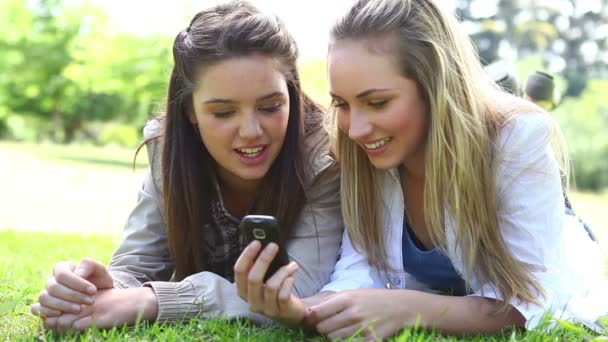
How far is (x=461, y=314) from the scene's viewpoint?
2691 millimetres

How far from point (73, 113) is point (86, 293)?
3656 centimetres

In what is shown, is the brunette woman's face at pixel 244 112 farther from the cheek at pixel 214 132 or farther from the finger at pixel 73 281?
the finger at pixel 73 281

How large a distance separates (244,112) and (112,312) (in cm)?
94

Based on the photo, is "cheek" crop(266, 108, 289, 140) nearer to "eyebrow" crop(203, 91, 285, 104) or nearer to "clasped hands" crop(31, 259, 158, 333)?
"eyebrow" crop(203, 91, 285, 104)

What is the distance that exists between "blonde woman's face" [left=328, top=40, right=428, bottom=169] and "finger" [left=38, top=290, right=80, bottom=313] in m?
1.15

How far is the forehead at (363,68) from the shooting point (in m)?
2.78

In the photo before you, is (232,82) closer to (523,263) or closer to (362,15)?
(362,15)

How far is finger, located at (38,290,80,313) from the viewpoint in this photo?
261cm

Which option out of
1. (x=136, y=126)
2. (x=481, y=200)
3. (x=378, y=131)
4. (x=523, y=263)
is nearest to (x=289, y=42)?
(x=378, y=131)

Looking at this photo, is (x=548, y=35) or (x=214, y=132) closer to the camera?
(x=214, y=132)

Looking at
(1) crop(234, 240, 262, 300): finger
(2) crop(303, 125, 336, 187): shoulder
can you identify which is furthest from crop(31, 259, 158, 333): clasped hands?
(2) crop(303, 125, 336, 187): shoulder

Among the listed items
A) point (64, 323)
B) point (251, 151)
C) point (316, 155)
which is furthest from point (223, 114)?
point (64, 323)

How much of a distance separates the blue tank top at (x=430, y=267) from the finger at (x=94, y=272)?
1194mm

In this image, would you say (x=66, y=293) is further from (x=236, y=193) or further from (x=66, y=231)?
(x=66, y=231)
